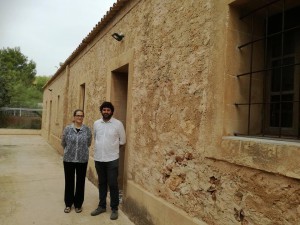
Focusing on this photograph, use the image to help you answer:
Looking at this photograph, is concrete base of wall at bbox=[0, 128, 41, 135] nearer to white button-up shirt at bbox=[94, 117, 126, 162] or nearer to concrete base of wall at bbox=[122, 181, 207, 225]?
white button-up shirt at bbox=[94, 117, 126, 162]

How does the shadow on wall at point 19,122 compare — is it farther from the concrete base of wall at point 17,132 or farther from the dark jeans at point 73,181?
the dark jeans at point 73,181

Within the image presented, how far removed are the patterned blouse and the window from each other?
8.96ft

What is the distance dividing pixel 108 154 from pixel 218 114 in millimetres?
2197

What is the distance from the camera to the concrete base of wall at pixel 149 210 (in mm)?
3308

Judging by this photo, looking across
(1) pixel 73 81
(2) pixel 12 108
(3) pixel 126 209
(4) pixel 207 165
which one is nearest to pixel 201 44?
(4) pixel 207 165

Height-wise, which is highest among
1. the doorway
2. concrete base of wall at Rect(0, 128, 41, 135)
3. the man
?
the doorway

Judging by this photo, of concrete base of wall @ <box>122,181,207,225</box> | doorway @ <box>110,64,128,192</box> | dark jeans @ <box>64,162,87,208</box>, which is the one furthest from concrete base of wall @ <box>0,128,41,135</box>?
concrete base of wall @ <box>122,181,207,225</box>

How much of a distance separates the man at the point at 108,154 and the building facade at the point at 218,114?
0.29 meters

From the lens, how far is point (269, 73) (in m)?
2.99

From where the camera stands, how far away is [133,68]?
4871 mm

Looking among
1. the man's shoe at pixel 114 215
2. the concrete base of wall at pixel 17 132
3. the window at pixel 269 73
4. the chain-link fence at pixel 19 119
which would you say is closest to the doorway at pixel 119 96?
the man's shoe at pixel 114 215

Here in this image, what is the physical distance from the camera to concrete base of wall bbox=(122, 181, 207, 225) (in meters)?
3.31

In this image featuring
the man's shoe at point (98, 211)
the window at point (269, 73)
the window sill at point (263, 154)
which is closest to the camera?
the window sill at point (263, 154)

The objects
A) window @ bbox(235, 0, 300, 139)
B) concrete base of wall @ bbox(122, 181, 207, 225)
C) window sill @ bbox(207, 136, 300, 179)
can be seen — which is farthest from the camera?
concrete base of wall @ bbox(122, 181, 207, 225)
